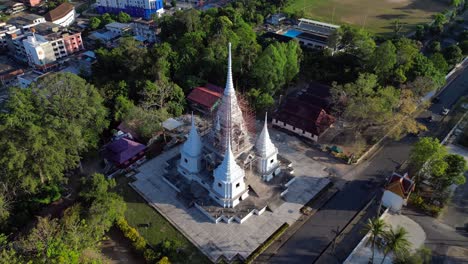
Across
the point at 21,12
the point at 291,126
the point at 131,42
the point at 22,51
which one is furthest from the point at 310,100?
the point at 21,12

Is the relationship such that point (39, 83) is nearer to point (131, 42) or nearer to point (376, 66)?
point (131, 42)

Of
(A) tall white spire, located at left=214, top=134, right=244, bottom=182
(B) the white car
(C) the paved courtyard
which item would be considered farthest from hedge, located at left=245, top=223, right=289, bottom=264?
(B) the white car

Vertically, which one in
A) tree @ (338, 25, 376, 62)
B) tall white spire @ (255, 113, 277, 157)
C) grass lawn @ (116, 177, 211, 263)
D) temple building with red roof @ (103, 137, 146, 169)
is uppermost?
tree @ (338, 25, 376, 62)

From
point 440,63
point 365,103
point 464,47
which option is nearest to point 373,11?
point 464,47

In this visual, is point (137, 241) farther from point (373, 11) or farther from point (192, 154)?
point (373, 11)

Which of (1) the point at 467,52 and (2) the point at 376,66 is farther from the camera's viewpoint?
(1) the point at 467,52

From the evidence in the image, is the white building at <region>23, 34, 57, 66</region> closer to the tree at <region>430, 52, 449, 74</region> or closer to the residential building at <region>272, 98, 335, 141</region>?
the residential building at <region>272, 98, 335, 141</region>
